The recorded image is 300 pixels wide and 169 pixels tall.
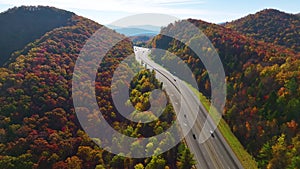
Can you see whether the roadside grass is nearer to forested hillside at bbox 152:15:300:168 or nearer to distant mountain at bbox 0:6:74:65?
forested hillside at bbox 152:15:300:168

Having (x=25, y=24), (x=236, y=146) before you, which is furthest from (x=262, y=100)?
(x=25, y=24)

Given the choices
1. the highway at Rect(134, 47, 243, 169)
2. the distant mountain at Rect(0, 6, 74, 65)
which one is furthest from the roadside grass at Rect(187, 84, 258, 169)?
the distant mountain at Rect(0, 6, 74, 65)

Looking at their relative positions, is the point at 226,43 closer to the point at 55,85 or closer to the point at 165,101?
the point at 165,101

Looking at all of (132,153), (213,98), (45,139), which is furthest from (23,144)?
(213,98)

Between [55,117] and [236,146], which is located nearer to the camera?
[236,146]

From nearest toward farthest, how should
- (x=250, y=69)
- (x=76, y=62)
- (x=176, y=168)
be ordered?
(x=176, y=168), (x=250, y=69), (x=76, y=62)

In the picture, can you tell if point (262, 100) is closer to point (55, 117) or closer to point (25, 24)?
point (55, 117)
